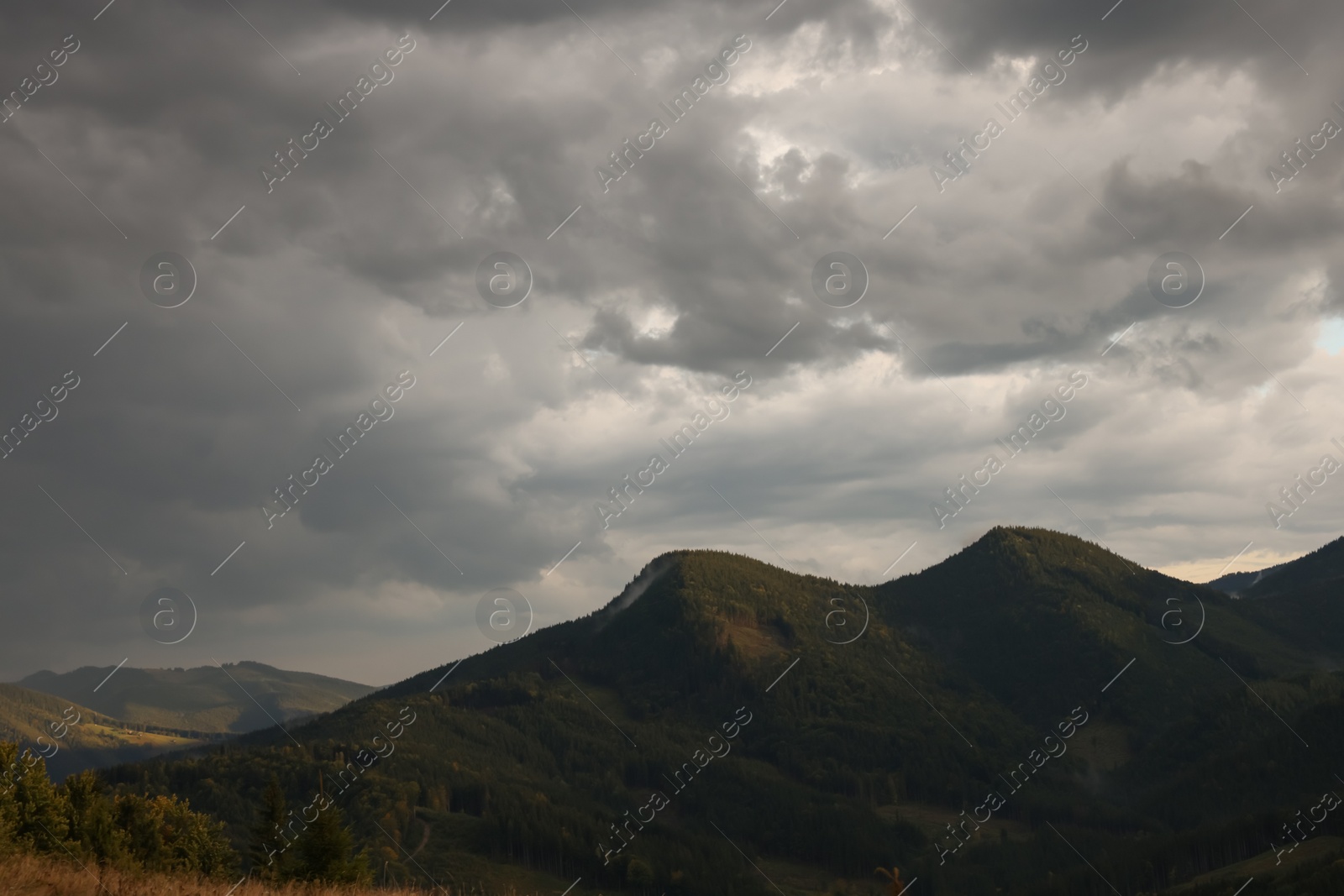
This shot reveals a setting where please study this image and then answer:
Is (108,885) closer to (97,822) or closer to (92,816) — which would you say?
(97,822)

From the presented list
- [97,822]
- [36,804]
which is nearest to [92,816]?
[97,822]

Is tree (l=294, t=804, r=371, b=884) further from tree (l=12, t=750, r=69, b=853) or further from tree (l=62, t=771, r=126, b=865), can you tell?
tree (l=12, t=750, r=69, b=853)

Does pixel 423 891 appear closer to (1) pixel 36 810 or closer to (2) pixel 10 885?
(2) pixel 10 885

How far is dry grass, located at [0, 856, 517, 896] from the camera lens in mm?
24281

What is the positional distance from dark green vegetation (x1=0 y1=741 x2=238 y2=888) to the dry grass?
62.7 feet

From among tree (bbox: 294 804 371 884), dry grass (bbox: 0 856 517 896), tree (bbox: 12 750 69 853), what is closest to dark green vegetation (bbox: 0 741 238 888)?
tree (bbox: 12 750 69 853)

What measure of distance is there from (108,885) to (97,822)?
276 ft

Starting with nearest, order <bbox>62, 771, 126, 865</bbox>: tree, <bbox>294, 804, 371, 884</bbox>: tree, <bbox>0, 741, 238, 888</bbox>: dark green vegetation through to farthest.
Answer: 1. <bbox>0, 741, 238, 888</bbox>: dark green vegetation
2. <bbox>294, 804, 371, 884</bbox>: tree
3. <bbox>62, 771, 126, 865</bbox>: tree

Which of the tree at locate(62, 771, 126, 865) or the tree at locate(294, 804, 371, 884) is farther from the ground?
the tree at locate(62, 771, 126, 865)

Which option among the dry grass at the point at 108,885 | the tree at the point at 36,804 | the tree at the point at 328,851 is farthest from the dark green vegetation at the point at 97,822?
the dry grass at the point at 108,885

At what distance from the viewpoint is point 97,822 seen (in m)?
94.4

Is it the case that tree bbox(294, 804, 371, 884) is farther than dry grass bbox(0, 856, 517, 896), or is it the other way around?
tree bbox(294, 804, 371, 884)

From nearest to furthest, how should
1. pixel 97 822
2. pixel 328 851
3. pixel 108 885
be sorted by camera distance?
pixel 108 885, pixel 328 851, pixel 97 822

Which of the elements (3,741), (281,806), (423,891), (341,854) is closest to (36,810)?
(3,741)
